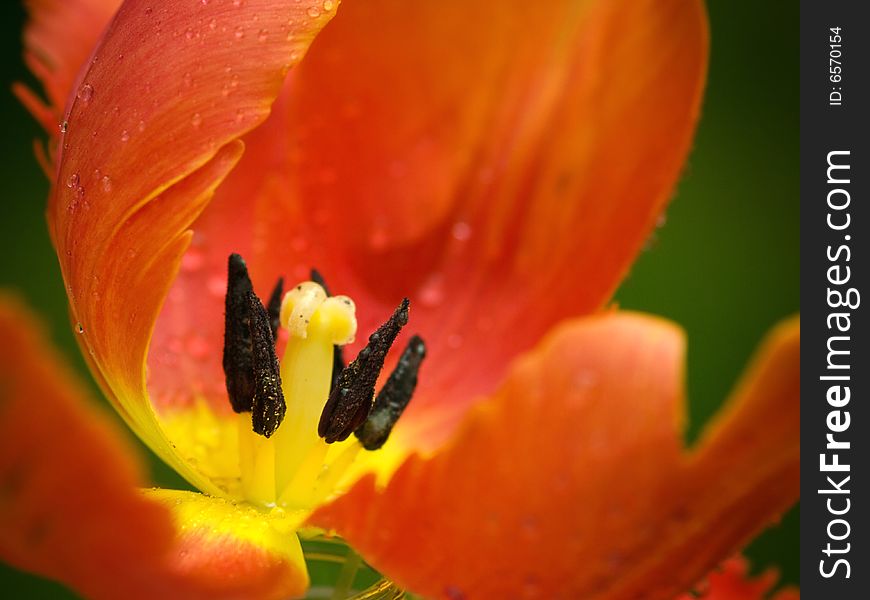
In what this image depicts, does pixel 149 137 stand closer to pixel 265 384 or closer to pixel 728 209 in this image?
pixel 265 384

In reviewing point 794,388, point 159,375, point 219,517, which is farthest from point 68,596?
point 794,388

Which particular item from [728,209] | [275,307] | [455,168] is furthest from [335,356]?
[728,209]

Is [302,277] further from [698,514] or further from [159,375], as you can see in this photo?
[698,514]

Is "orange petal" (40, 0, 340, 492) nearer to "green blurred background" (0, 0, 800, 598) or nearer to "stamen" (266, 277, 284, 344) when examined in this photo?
"stamen" (266, 277, 284, 344)

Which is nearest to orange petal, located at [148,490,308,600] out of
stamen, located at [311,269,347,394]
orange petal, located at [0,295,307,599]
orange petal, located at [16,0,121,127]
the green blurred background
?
orange petal, located at [0,295,307,599]

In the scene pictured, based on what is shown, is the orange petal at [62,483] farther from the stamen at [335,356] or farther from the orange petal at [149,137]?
the stamen at [335,356]

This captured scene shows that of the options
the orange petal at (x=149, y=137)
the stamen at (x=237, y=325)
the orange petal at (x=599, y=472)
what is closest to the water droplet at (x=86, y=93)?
the orange petal at (x=149, y=137)
